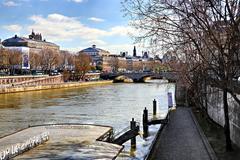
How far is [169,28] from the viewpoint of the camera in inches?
546

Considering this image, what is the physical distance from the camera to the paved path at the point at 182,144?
52.9 feet

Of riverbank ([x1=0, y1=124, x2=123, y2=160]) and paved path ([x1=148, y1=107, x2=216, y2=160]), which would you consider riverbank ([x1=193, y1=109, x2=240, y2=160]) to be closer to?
paved path ([x1=148, y1=107, x2=216, y2=160])

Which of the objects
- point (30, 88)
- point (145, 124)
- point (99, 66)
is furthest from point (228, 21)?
point (99, 66)

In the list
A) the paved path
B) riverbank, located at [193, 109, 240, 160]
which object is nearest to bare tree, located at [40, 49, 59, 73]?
riverbank, located at [193, 109, 240, 160]

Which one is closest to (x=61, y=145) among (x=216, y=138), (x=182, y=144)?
(x=182, y=144)

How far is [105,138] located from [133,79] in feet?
379

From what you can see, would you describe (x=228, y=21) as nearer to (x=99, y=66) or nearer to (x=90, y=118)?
(x=90, y=118)

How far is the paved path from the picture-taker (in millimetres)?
16109

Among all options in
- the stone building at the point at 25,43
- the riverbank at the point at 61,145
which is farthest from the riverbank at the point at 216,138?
the stone building at the point at 25,43

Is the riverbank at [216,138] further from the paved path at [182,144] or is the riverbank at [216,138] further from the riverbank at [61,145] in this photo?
the riverbank at [61,145]

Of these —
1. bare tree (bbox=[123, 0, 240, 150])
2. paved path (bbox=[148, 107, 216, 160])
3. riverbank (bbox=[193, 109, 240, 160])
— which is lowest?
paved path (bbox=[148, 107, 216, 160])

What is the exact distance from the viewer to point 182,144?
18656mm

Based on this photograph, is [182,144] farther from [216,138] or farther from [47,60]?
[47,60]

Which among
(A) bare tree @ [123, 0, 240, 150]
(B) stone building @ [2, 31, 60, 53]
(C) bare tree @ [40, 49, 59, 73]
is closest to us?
(A) bare tree @ [123, 0, 240, 150]
